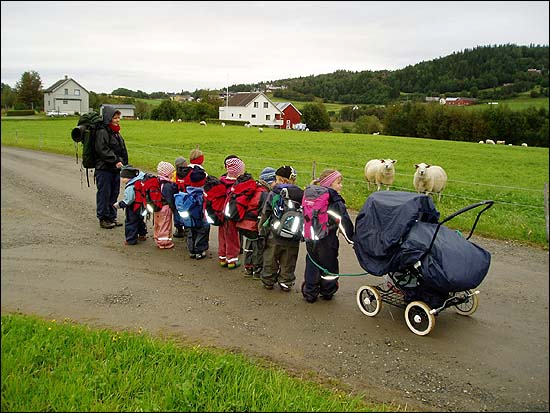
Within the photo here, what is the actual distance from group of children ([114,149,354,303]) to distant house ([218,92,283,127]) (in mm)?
64516

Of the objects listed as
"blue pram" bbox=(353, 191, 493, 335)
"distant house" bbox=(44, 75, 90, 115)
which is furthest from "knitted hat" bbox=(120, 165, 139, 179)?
"blue pram" bbox=(353, 191, 493, 335)

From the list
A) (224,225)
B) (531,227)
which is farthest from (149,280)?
(531,227)

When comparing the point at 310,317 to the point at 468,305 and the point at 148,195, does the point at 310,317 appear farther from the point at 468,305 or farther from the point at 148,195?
the point at 148,195

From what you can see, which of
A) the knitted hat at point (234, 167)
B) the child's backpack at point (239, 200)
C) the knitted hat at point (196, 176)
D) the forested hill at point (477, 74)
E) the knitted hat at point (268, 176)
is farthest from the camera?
the knitted hat at point (196, 176)

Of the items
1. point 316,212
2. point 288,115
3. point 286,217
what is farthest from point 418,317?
point 288,115

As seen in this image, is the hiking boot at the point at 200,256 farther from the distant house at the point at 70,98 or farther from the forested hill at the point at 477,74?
the forested hill at the point at 477,74

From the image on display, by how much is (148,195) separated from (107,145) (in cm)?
175

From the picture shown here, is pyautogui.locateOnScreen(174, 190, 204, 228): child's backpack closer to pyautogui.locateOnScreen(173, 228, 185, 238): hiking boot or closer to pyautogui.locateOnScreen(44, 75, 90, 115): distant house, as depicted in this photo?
pyautogui.locateOnScreen(173, 228, 185, 238): hiking boot

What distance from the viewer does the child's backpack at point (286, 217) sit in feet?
21.1

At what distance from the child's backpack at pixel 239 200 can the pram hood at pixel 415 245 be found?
2.01 metres

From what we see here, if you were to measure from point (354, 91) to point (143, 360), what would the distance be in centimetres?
444

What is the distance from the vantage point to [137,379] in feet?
12.8

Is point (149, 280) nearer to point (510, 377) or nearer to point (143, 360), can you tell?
point (143, 360)

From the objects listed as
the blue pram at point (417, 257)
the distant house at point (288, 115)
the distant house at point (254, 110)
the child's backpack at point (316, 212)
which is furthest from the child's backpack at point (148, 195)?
the distant house at point (254, 110)
